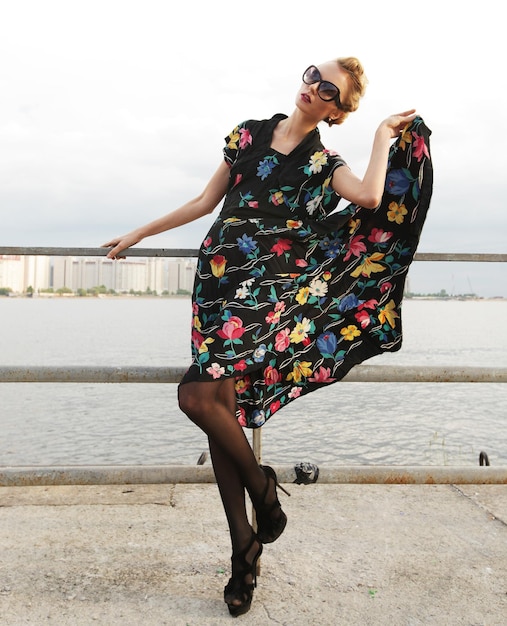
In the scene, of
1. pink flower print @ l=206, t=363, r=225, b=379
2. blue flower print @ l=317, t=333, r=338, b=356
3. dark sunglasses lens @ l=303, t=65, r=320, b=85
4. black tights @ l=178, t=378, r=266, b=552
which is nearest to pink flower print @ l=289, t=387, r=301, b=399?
blue flower print @ l=317, t=333, r=338, b=356

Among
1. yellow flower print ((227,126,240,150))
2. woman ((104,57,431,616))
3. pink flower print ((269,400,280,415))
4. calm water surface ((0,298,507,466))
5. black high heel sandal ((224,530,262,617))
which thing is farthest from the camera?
calm water surface ((0,298,507,466))

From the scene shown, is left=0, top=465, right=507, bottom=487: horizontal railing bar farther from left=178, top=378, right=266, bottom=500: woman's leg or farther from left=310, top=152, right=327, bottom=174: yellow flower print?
left=310, top=152, right=327, bottom=174: yellow flower print

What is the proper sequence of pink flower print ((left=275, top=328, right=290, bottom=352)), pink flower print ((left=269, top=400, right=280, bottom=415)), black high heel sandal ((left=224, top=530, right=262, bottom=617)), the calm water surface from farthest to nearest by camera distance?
the calm water surface < pink flower print ((left=269, top=400, right=280, bottom=415)) < pink flower print ((left=275, top=328, right=290, bottom=352)) < black high heel sandal ((left=224, top=530, right=262, bottom=617))

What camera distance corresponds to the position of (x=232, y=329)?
6.61ft

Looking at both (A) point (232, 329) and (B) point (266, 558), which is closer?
(A) point (232, 329)

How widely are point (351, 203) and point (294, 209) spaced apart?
217 mm

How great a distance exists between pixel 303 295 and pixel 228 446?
22.4 inches

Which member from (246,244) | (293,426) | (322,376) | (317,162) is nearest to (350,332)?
(322,376)

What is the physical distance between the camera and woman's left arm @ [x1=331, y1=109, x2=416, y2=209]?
6.72ft

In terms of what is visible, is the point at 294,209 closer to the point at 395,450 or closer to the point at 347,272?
the point at 347,272

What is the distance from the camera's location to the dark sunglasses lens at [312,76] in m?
2.20

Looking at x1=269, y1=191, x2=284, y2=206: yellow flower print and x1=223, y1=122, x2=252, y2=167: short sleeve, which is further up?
x1=223, y1=122, x2=252, y2=167: short sleeve

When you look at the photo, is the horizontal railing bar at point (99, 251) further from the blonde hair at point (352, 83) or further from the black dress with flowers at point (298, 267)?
the blonde hair at point (352, 83)

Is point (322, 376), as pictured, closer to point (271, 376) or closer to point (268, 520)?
point (271, 376)
